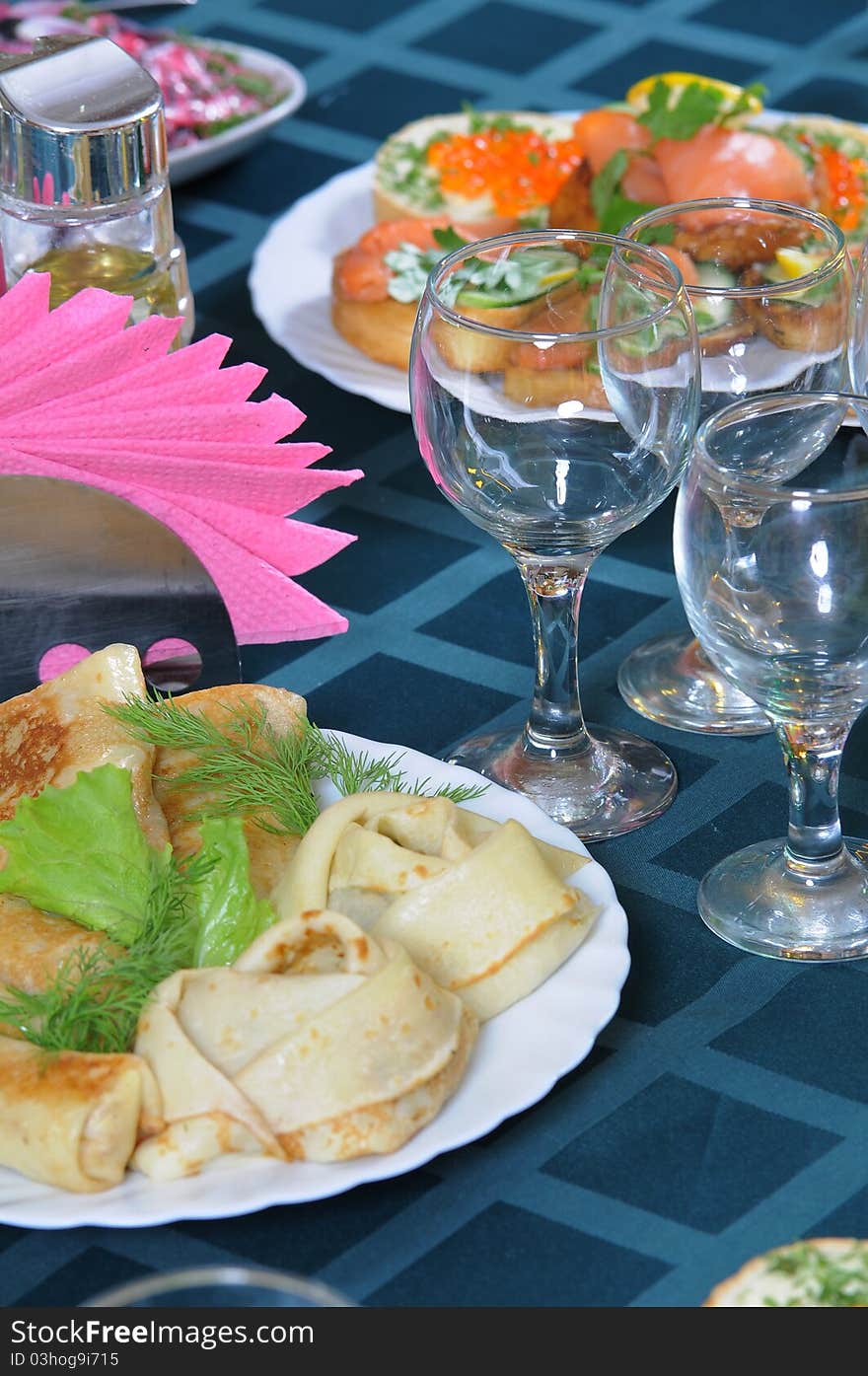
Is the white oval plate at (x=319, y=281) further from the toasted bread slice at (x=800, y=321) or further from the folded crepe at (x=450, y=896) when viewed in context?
the folded crepe at (x=450, y=896)

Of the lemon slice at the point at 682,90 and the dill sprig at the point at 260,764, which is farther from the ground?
the lemon slice at the point at 682,90

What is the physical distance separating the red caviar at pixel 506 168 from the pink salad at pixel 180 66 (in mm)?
267

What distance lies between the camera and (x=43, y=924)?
1.04m

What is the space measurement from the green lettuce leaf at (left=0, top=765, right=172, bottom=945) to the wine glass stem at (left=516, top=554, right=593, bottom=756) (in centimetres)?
33

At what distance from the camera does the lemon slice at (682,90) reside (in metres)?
2.06

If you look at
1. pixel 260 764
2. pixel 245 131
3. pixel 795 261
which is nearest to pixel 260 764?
→ pixel 260 764

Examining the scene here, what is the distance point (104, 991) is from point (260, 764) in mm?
226

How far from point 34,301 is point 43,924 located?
17.9 inches

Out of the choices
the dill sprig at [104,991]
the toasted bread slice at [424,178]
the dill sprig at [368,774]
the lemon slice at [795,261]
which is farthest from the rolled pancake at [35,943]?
the toasted bread slice at [424,178]

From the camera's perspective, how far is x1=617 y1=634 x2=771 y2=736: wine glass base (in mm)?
1380

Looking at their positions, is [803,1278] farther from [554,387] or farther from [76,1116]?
[554,387]

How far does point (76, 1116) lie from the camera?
902mm

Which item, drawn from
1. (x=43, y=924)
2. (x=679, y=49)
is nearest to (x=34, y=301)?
(x=43, y=924)

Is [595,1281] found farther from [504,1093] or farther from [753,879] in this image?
[753,879]
